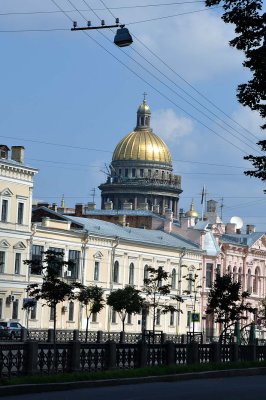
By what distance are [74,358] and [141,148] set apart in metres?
141

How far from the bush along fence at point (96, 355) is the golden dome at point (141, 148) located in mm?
130021

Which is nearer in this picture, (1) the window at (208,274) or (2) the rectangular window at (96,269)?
(2) the rectangular window at (96,269)

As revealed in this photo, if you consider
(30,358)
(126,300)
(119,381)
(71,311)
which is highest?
(126,300)

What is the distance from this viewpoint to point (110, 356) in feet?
105

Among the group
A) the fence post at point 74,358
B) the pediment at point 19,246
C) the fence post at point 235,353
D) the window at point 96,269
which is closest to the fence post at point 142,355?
the fence post at point 74,358

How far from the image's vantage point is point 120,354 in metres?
33.1

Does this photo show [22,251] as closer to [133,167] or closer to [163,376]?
[163,376]

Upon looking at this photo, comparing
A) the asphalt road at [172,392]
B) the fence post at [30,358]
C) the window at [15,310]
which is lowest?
the asphalt road at [172,392]

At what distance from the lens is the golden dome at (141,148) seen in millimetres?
170875

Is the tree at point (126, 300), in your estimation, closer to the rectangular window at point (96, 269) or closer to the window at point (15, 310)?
the window at point (15, 310)

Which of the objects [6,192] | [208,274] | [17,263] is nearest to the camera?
[6,192]

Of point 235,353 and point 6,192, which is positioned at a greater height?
point 6,192

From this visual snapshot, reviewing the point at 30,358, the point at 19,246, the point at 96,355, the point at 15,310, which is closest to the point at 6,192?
the point at 19,246

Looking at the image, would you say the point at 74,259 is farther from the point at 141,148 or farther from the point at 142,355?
the point at 141,148
